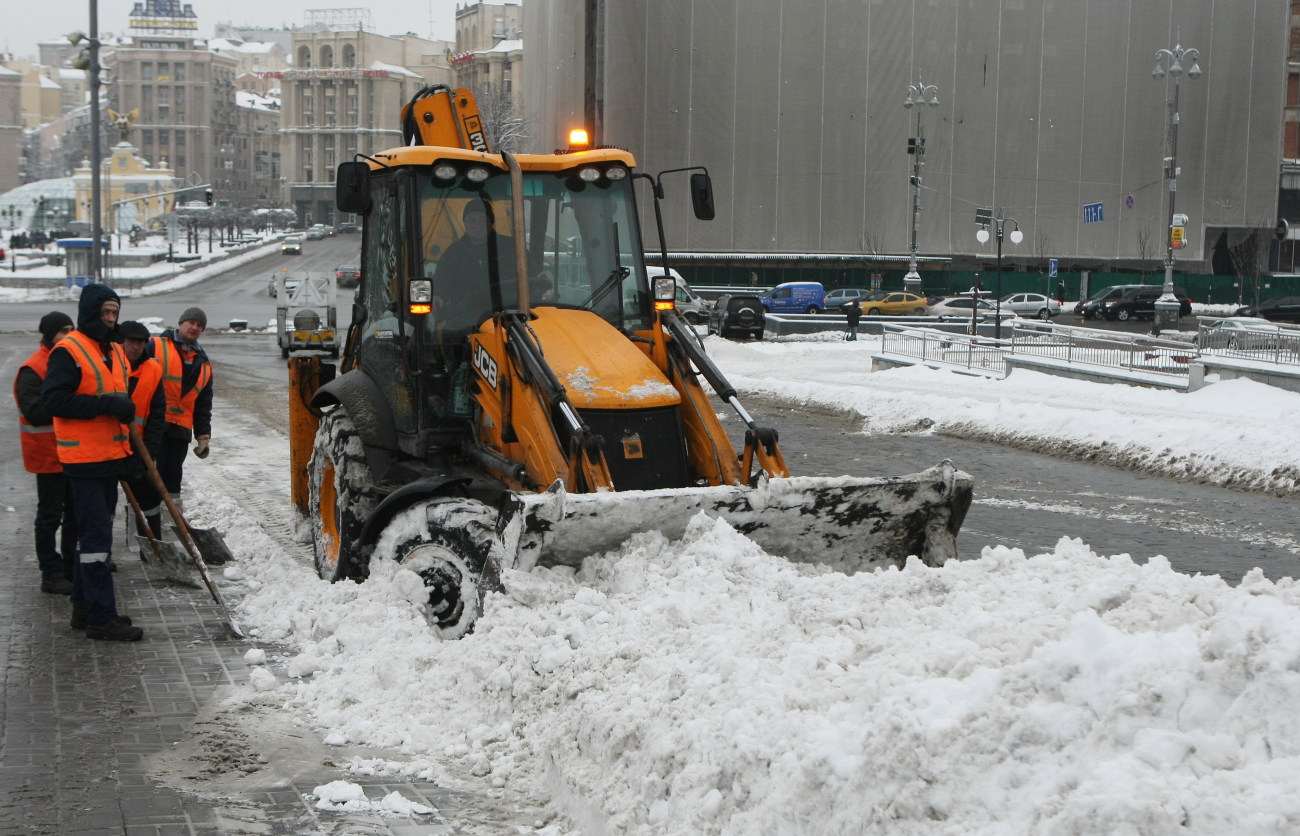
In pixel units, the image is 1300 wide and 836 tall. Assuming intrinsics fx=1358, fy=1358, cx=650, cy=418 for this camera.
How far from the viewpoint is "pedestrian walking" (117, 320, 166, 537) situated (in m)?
9.43

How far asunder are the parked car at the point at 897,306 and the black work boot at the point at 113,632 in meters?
42.2

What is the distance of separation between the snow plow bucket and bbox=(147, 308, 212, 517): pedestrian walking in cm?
439

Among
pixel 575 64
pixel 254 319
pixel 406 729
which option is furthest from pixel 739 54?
pixel 406 729

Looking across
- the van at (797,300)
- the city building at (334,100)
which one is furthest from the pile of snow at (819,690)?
the city building at (334,100)

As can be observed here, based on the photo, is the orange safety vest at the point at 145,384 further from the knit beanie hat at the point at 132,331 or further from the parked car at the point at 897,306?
the parked car at the point at 897,306

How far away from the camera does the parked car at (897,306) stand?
48781 mm

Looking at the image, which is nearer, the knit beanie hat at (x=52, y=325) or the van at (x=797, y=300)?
the knit beanie hat at (x=52, y=325)

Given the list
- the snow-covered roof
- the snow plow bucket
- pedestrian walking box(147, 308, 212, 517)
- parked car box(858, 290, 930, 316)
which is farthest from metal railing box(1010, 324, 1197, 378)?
the snow-covered roof

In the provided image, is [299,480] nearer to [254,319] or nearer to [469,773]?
[469,773]

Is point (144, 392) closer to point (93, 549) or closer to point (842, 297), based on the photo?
point (93, 549)

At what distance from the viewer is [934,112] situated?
219ft

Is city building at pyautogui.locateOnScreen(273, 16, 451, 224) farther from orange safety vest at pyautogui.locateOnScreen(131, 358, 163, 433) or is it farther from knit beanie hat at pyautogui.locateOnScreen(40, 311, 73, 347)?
knit beanie hat at pyautogui.locateOnScreen(40, 311, 73, 347)

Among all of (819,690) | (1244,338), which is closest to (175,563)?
(819,690)

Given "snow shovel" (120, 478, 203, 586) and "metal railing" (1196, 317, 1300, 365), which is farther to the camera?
"metal railing" (1196, 317, 1300, 365)
